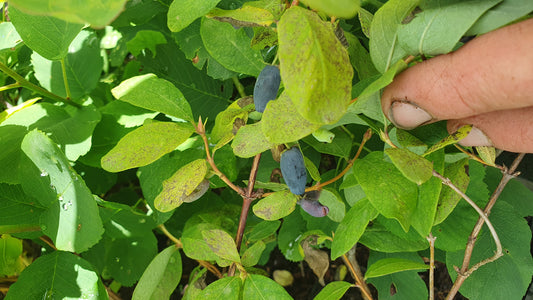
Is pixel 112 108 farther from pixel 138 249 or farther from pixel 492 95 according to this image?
pixel 492 95

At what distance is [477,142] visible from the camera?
23.0 inches

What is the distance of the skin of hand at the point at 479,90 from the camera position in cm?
40

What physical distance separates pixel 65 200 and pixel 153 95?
0.95 ft

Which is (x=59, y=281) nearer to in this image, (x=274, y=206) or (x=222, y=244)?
(x=222, y=244)

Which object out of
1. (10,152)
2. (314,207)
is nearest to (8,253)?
(10,152)

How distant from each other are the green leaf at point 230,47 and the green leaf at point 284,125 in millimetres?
198

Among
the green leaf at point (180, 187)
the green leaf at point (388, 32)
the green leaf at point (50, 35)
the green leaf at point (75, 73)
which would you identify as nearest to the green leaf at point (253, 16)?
the green leaf at point (388, 32)

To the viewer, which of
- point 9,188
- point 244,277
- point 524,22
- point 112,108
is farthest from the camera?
point 112,108

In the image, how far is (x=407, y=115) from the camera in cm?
50

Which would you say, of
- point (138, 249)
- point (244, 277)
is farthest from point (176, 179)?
point (138, 249)

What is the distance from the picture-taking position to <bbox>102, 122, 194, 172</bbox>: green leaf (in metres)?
0.54

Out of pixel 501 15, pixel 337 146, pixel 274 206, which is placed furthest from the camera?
pixel 337 146

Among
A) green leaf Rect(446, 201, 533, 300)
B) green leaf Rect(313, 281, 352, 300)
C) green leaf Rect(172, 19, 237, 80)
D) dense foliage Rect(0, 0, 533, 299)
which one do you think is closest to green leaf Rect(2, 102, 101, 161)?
dense foliage Rect(0, 0, 533, 299)

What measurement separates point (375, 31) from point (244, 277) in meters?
0.42
